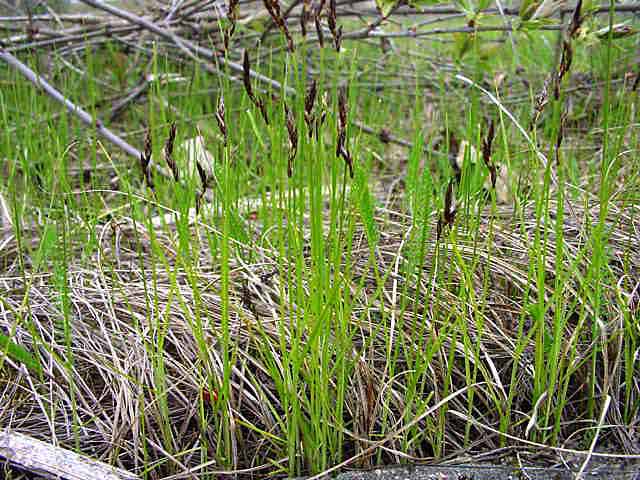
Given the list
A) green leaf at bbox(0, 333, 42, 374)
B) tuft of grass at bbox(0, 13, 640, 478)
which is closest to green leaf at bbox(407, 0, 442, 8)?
tuft of grass at bbox(0, 13, 640, 478)

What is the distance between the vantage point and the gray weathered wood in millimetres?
881

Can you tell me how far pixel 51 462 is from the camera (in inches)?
35.1

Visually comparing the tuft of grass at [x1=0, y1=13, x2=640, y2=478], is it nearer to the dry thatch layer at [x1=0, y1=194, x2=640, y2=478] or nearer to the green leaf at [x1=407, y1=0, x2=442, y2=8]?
the dry thatch layer at [x1=0, y1=194, x2=640, y2=478]

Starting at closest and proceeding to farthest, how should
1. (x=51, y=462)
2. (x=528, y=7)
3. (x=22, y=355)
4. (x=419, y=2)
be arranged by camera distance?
(x=51, y=462) < (x=22, y=355) < (x=528, y=7) < (x=419, y=2)

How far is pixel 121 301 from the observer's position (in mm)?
1272

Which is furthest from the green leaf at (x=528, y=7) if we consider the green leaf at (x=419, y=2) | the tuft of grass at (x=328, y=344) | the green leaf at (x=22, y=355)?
the green leaf at (x=22, y=355)

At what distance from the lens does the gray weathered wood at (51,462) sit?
88 centimetres

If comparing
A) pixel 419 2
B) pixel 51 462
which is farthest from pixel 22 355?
pixel 419 2

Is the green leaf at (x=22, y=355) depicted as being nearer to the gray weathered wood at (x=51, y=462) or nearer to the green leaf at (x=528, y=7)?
the gray weathered wood at (x=51, y=462)

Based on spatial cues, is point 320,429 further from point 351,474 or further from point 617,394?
point 617,394

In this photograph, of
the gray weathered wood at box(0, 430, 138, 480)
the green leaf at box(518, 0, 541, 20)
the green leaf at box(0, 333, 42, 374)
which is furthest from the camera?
the green leaf at box(518, 0, 541, 20)

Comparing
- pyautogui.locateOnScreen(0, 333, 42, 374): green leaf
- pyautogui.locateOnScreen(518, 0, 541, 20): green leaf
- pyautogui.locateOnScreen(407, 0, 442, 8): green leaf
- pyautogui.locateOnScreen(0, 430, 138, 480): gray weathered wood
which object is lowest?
pyautogui.locateOnScreen(0, 430, 138, 480): gray weathered wood

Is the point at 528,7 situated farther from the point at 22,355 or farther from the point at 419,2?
the point at 22,355

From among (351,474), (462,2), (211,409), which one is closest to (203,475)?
(211,409)
